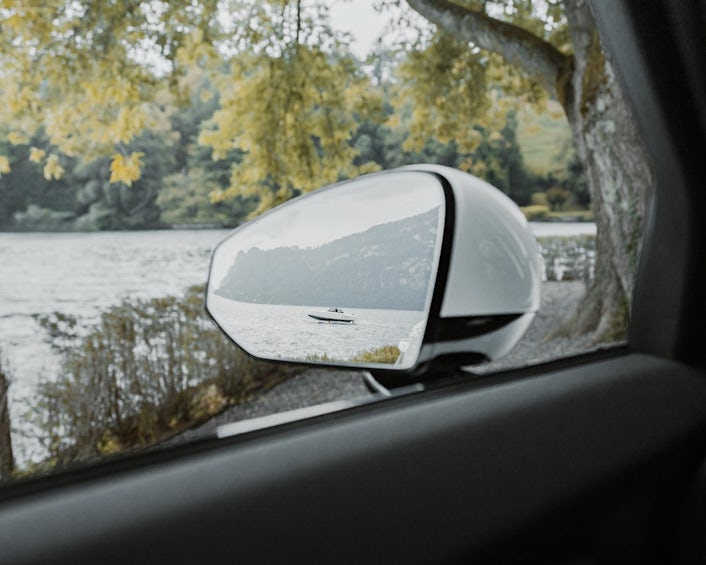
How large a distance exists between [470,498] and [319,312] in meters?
0.37

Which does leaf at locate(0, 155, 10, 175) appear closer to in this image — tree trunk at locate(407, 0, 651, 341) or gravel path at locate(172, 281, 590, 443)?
gravel path at locate(172, 281, 590, 443)

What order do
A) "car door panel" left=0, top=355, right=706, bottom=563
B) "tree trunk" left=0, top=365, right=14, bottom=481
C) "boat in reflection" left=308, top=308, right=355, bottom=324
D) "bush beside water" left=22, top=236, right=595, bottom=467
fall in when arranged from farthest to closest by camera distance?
"bush beside water" left=22, top=236, right=595, bottom=467, "tree trunk" left=0, top=365, right=14, bottom=481, "boat in reflection" left=308, top=308, right=355, bottom=324, "car door panel" left=0, top=355, right=706, bottom=563

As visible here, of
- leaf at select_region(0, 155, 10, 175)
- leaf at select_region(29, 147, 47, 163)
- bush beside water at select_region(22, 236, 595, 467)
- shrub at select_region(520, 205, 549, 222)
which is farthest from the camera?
shrub at select_region(520, 205, 549, 222)

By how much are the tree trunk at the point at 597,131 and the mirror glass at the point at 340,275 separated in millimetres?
2192

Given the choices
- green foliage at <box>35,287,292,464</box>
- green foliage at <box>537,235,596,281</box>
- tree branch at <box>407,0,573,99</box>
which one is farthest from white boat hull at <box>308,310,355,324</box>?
tree branch at <box>407,0,573,99</box>

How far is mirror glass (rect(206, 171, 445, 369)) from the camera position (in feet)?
3.49

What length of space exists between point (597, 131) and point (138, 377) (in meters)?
2.81

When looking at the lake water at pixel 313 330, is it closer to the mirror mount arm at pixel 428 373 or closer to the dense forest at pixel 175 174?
the mirror mount arm at pixel 428 373

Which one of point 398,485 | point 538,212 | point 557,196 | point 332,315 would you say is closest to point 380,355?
point 332,315

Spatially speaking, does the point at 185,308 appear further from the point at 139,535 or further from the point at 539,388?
the point at 139,535

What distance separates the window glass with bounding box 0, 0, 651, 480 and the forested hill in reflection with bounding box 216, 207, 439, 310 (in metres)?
0.16

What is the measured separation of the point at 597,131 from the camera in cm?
369

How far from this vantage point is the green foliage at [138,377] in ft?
6.03

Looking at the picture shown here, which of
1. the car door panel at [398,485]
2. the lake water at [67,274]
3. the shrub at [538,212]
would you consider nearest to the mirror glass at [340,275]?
the car door panel at [398,485]
